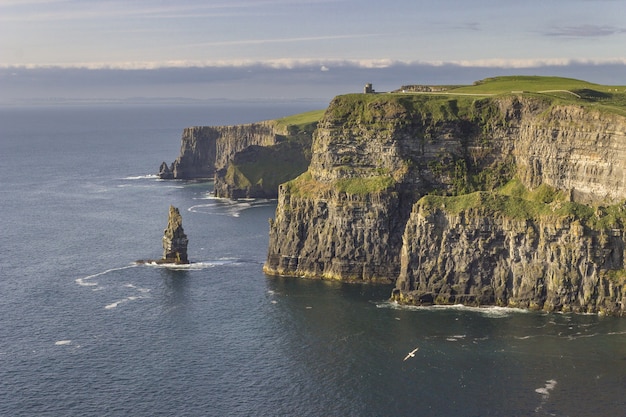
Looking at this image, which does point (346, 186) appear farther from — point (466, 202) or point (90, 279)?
point (90, 279)

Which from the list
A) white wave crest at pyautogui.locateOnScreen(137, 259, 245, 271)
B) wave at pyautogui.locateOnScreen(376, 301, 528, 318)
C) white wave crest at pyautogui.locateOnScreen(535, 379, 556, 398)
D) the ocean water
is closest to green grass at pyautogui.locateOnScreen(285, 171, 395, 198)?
the ocean water

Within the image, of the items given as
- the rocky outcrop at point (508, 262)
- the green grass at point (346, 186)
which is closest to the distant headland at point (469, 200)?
the rocky outcrop at point (508, 262)

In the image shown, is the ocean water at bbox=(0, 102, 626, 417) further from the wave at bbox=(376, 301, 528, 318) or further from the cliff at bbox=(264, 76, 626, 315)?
the cliff at bbox=(264, 76, 626, 315)

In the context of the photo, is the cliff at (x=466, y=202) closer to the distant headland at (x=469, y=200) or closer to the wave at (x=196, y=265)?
the distant headland at (x=469, y=200)

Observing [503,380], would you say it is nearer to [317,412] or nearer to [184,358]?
[317,412]

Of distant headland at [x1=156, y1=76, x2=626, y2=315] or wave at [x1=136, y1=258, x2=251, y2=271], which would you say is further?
wave at [x1=136, y1=258, x2=251, y2=271]

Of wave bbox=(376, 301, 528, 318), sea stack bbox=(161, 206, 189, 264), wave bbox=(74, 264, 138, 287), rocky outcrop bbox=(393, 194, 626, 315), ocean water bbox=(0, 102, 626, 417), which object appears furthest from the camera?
sea stack bbox=(161, 206, 189, 264)
